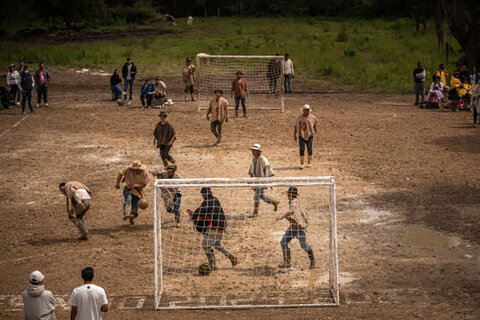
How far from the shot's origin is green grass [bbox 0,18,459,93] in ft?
119

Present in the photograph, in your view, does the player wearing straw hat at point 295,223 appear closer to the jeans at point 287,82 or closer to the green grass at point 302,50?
the jeans at point 287,82

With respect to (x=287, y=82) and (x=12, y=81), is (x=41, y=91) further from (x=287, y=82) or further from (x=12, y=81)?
(x=287, y=82)

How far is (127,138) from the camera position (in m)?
22.9

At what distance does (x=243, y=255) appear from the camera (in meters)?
13.0

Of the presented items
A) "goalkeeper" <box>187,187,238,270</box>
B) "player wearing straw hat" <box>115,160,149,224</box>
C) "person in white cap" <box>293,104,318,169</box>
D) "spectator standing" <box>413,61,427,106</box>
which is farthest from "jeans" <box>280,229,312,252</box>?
"spectator standing" <box>413,61,427,106</box>

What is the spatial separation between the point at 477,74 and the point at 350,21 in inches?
1287

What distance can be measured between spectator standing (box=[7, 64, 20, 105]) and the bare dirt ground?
1.60 m

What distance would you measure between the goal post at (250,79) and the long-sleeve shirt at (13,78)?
24.8 ft

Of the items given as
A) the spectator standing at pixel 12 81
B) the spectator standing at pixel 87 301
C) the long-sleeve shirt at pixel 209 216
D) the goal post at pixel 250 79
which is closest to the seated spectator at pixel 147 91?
the goal post at pixel 250 79

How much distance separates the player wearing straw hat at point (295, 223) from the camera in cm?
1194

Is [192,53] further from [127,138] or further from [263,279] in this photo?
[263,279]

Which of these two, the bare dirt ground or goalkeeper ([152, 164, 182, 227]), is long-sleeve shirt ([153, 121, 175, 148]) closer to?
the bare dirt ground

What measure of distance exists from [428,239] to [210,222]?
457 centimetres

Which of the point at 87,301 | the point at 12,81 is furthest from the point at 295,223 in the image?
the point at 12,81
